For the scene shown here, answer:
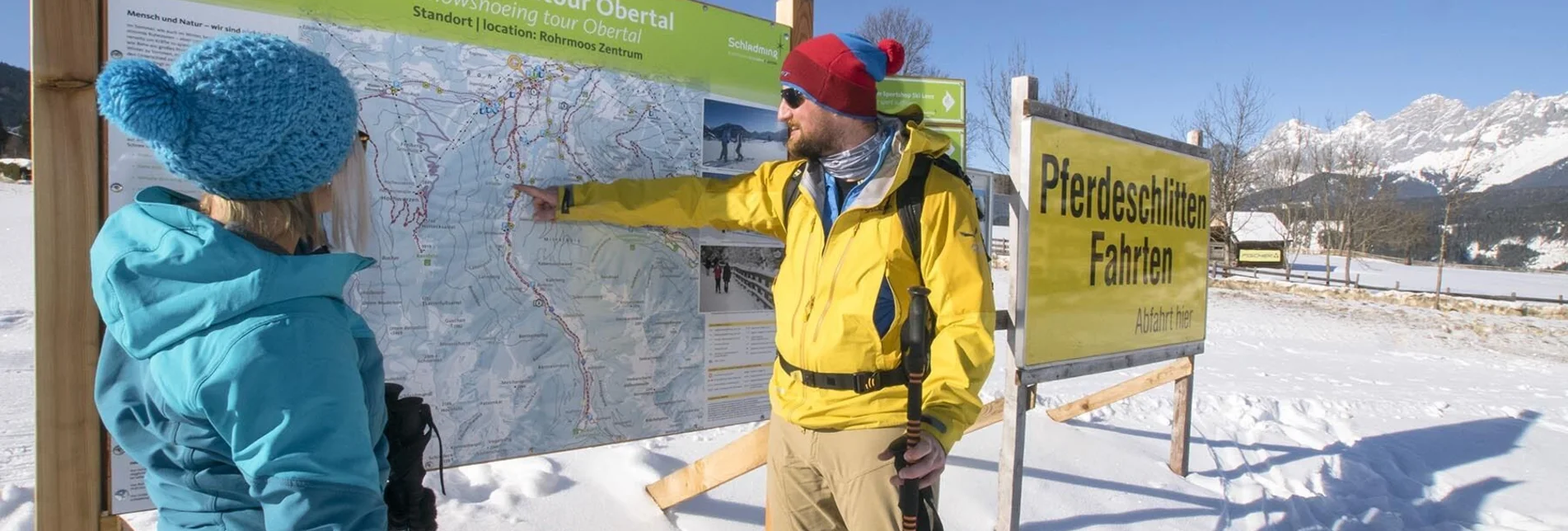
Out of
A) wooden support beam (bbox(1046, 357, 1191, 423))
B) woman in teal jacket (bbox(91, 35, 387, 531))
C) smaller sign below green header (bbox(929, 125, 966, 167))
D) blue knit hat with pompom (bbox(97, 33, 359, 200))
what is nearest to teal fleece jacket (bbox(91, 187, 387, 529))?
woman in teal jacket (bbox(91, 35, 387, 531))

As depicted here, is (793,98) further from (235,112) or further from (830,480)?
(235,112)

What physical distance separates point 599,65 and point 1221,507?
453 centimetres

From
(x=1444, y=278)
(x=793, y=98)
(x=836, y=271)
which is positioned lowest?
(x=1444, y=278)

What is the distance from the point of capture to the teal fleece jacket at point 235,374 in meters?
1.12

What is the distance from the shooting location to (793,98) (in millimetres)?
2645

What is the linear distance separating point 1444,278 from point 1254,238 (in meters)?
14.9

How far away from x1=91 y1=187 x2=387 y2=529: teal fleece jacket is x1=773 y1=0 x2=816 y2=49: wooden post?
2366mm

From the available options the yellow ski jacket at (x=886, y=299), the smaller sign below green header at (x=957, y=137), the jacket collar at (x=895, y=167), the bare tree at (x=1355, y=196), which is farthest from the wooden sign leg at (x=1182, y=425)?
the bare tree at (x=1355, y=196)

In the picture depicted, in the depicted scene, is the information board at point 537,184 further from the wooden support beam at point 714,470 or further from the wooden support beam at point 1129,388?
the wooden support beam at point 1129,388

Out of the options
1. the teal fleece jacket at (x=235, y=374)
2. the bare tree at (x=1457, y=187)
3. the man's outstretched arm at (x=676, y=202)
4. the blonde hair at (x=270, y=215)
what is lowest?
the teal fleece jacket at (x=235, y=374)

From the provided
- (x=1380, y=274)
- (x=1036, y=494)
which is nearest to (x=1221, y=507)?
(x=1036, y=494)

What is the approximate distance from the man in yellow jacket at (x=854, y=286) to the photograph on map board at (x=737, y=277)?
475mm

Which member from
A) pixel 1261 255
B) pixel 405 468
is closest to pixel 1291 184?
pixel 1261 255

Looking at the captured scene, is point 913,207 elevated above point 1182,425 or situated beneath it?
elevated above
